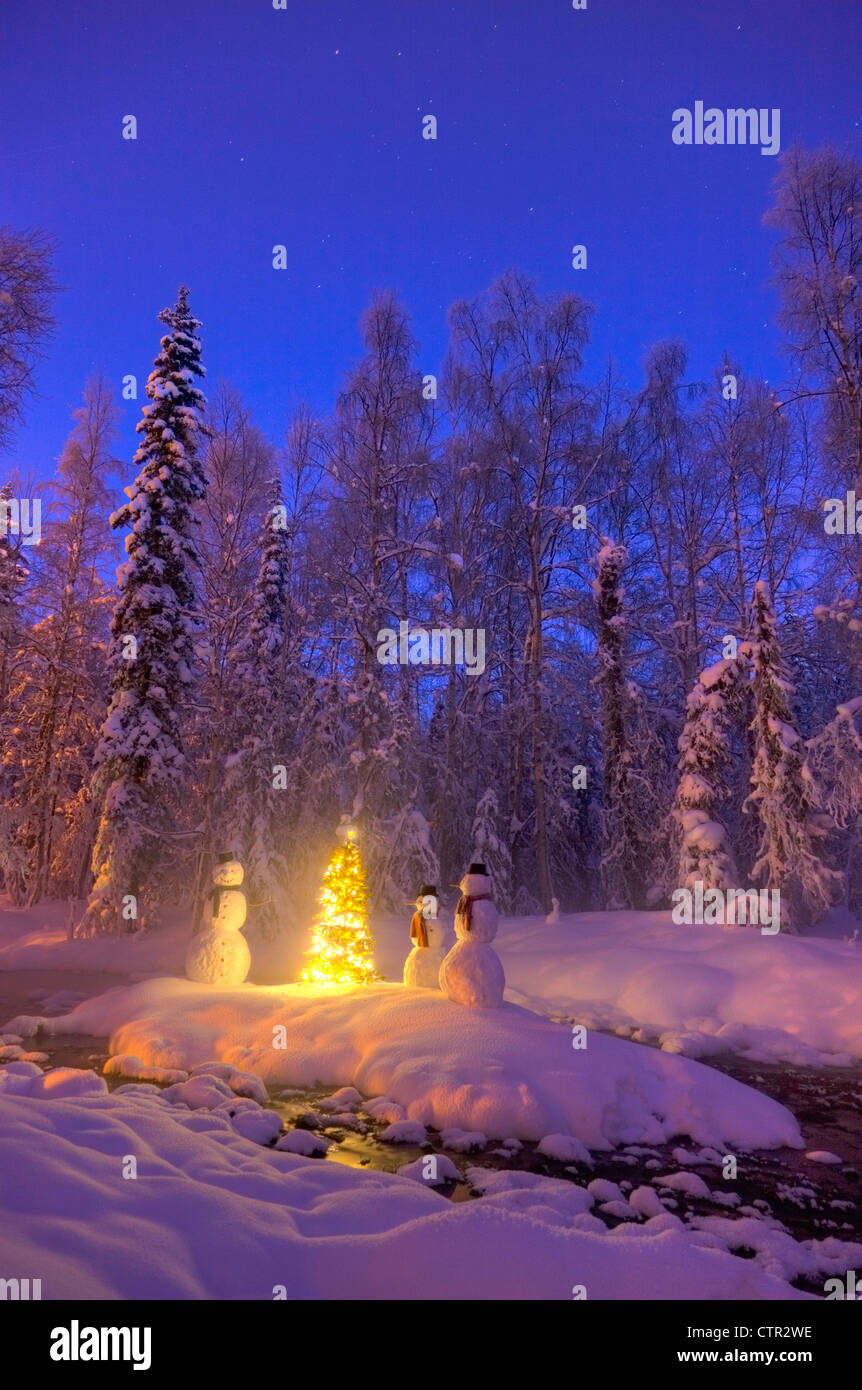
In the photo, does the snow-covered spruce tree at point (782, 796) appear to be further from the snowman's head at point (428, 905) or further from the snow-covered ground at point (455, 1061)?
the snow-covered ground at point (455, 1061)

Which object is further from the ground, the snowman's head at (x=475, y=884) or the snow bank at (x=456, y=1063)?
the snowman's head at (x=475, y=884)

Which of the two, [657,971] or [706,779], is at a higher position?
[706,779]

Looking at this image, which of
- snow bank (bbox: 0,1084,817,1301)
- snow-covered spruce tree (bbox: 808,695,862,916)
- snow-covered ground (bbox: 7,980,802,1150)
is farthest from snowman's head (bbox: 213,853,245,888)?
snow-covered spruce tree (bbox: 808,695,862,916)

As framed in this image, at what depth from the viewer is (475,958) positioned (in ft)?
A: 29.5

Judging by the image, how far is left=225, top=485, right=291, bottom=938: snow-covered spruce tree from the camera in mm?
18156

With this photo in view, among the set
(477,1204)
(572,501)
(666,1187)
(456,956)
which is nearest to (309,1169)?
(477,1204)

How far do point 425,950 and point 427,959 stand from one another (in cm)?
13

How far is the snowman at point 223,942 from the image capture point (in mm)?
11234

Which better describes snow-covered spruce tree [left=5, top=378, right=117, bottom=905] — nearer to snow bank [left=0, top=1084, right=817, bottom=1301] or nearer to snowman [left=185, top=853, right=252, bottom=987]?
snowman [left=185, top=853, right=252, bottom=987]

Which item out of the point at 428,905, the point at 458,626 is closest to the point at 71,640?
the point at 458,626

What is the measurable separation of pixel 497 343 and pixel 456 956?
54.1ft

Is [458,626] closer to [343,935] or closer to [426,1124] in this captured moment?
[343,935]

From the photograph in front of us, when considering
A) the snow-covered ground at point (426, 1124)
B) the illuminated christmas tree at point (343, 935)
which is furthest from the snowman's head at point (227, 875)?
the snow-covered ground at point (426, 1124)

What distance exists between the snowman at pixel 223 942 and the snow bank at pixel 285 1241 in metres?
6.92
